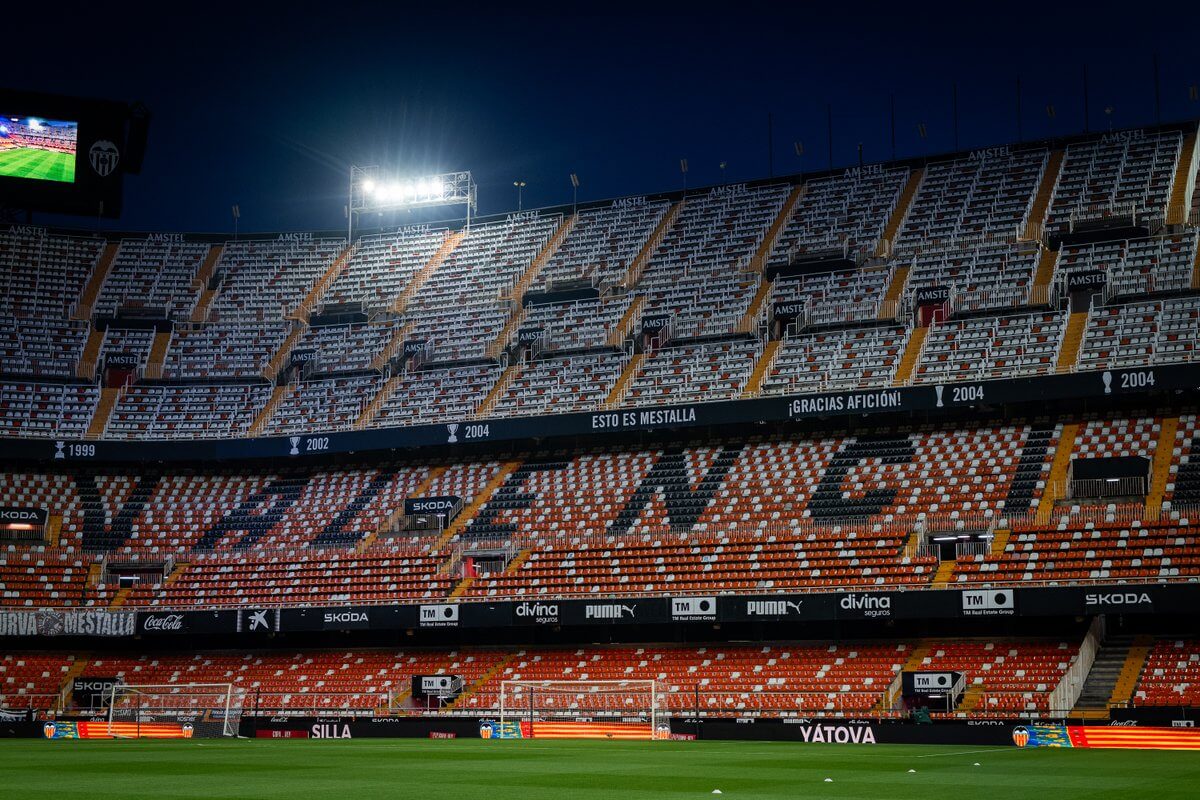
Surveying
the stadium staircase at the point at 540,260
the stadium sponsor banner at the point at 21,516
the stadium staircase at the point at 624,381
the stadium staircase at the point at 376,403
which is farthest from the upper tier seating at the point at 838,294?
the stadium sponsor banner at the point at 21,516

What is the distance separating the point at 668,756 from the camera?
93.6 ft

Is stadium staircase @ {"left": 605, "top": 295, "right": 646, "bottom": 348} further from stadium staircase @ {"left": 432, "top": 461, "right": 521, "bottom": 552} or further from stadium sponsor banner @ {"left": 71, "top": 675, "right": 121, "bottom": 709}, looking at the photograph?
stadium sponsor banner @ {"left": 71, "top": 675, "right": 121, "bottom": 709}

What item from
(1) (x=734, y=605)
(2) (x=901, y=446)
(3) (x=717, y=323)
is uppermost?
(3) (x=717, y=323)

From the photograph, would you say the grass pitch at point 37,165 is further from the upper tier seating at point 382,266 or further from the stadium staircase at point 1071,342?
the stadium staircase at point 1071,342

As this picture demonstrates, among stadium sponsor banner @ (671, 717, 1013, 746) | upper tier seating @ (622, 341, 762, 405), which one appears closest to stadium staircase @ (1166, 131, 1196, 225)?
upper tier seating @ (622, 341, 762, 405)

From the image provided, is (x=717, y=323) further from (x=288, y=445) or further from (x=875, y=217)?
(x=288, y=445)

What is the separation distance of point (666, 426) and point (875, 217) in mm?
15881

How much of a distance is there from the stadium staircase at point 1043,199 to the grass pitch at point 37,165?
4127 cm

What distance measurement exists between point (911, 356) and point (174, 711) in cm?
3024

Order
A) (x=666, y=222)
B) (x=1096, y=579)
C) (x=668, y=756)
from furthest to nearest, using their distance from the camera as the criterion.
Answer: (x=666, y=222)
(x=1096, y=579)
(x=668, y=756)

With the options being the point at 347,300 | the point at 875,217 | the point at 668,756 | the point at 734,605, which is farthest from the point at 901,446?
the point at 347,300

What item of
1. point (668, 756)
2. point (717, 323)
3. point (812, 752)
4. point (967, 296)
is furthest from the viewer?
point (717, 323)

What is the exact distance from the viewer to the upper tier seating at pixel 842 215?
2359 inches

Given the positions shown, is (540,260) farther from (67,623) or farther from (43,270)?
(67,623)
